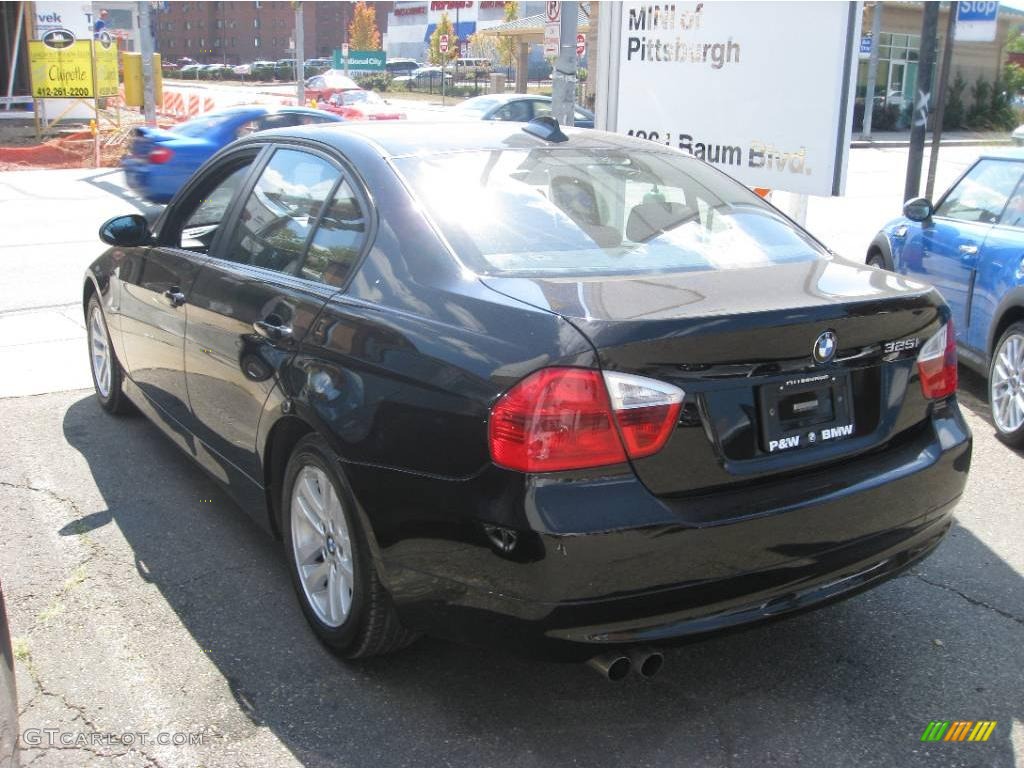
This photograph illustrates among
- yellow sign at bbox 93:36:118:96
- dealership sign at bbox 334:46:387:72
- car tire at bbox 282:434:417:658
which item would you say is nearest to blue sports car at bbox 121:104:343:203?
car tire at bbox 282:434:417:658

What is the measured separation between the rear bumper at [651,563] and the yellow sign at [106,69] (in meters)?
25.9

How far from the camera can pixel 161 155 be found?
564 inches

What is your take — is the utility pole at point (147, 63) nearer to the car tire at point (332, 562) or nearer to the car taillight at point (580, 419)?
the car tire at point (332, 562)

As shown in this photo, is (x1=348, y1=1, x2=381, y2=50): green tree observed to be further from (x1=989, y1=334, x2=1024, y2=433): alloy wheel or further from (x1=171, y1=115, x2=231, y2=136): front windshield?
(x1=989, y1=334, x2=1024, y2=433): alloy wheel

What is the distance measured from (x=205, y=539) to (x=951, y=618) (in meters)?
2.96

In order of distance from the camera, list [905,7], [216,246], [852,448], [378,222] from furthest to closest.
Result: [905,7]
[216,246]
[378,222]
[852,448]

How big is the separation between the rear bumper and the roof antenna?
5.72 feet

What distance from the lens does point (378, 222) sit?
3.48 meters

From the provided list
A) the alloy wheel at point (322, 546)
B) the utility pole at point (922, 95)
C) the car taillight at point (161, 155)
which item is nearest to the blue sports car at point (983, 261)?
the utility pole at point (922, 95)

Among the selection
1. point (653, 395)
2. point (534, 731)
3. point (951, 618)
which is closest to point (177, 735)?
point (534, 731)

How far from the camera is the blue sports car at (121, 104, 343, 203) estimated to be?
46.9ft

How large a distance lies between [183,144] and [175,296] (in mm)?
10640

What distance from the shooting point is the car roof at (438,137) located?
12.6 feet

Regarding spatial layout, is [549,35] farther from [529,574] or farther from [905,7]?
[905,7]
